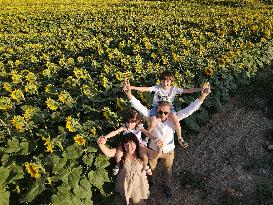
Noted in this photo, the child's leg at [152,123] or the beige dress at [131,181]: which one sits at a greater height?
the child's leg at [152,123]

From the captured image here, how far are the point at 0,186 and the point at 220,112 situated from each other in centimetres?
532

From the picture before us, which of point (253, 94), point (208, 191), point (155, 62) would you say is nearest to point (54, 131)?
point (208, 191)

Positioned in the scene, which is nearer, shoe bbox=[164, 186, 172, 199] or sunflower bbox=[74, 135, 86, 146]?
sunflower bbox=[74, 135, 86, 146]

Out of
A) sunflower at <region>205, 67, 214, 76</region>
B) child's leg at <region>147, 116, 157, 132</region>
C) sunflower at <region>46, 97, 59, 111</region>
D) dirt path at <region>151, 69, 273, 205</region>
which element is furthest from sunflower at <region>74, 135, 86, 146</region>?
sunflower at <region>205, 67, 214, 76</region>

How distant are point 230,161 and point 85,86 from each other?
9.93 feet

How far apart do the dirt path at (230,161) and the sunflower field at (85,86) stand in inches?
16.9

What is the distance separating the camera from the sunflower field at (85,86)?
541 cm

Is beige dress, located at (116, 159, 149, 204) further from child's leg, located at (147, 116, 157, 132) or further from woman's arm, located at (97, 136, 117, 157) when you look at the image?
child's leg, located at (147, 116, 157, 132)

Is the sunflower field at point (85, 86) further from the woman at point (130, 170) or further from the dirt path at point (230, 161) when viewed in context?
the dirt path at point (230, 161)

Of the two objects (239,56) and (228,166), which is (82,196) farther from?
(239,56)

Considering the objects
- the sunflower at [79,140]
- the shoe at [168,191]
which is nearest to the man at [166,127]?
the shoe at [168,191]

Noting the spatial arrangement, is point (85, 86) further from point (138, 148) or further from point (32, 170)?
point (32, 170)

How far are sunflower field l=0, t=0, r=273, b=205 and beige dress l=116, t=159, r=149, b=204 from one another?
279 mm

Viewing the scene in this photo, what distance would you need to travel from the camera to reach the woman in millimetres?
5391
